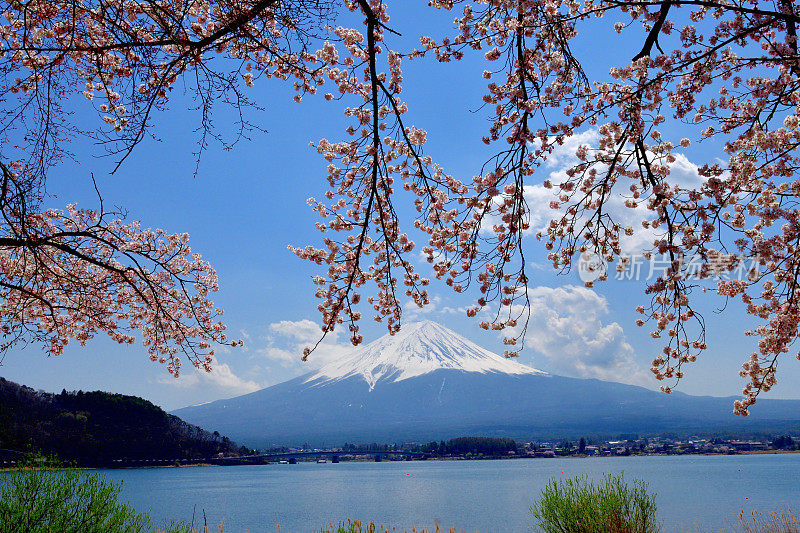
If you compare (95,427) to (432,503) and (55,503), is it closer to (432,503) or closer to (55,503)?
(432,503)

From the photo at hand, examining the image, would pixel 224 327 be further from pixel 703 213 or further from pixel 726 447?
pixel 726 447

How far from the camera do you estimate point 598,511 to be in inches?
349

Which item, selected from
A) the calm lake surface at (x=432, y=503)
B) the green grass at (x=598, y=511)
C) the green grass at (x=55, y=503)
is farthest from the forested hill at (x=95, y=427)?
the green grass at (x=598, y=511)

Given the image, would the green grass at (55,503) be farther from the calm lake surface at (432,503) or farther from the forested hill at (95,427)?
the forested hill at (95,427)

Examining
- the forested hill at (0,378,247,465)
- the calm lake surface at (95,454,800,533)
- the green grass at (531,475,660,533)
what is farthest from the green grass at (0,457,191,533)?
the forested hill at (0,378,247,465)

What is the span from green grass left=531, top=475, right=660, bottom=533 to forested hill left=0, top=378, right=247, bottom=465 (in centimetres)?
4152

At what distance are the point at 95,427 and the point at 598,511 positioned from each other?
184ft

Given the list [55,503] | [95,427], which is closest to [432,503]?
[95,427]

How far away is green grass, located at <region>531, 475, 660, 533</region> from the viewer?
344 inches

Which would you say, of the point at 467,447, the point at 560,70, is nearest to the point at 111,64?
the point at 560,70

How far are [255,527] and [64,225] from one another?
30.9 m

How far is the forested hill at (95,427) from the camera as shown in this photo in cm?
4569

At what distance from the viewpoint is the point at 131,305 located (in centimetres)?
816

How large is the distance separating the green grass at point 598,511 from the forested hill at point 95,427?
41.5 metres
